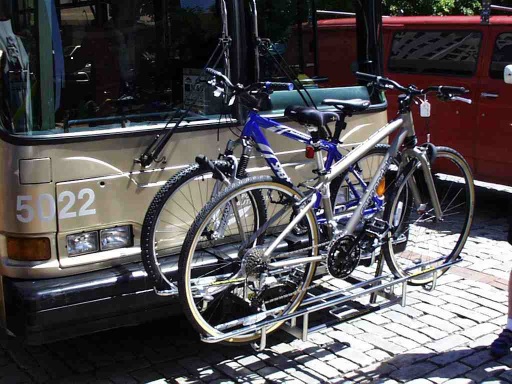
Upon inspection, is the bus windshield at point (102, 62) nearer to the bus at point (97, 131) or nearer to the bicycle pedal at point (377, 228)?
the bus at point (97, 131)

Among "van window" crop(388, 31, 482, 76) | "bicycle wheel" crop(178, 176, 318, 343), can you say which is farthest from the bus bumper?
"van window" crop(388, 31, 482, 76)

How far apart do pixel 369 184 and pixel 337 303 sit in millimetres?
788

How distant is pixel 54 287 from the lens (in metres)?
3.89

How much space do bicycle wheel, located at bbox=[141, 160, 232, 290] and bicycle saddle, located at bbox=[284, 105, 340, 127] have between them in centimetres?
54

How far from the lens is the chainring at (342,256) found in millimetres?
4414

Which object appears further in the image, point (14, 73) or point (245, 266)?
point (245, 266)

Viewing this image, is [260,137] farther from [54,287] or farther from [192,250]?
[54,287]

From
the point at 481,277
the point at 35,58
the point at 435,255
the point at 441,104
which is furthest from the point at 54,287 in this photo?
the point at 441,104

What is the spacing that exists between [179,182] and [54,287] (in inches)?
33.6

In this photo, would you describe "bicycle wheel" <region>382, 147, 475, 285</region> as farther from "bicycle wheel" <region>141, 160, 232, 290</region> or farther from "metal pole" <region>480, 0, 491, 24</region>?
"metal pole" <region>480, 0, 491, 24</region>

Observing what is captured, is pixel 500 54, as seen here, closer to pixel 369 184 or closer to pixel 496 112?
pixel 496 112

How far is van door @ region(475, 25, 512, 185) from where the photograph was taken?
7742 millimetres

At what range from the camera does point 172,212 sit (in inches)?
168

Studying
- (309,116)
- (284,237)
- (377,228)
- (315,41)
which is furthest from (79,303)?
(315,41)
